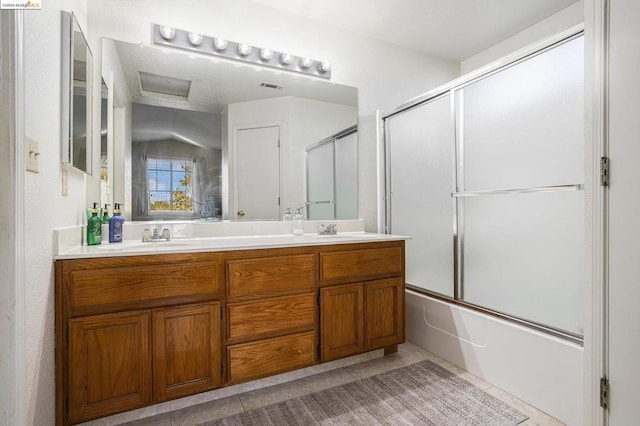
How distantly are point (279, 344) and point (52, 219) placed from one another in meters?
1.19

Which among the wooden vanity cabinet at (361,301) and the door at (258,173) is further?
the door at (258,173)

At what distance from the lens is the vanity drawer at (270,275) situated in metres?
1.62

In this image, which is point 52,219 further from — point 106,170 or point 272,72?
point 272,72

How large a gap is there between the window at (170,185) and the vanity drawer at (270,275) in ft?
2.17

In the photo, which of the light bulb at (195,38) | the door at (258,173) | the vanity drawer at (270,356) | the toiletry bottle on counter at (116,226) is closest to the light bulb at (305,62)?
the door at (258,173)

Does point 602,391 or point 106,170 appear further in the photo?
point 106,170

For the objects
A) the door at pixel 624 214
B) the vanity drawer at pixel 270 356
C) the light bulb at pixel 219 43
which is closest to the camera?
the door at pixel 624 214

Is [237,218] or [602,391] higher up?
[237,218]

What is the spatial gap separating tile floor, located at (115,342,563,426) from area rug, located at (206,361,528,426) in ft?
0.17

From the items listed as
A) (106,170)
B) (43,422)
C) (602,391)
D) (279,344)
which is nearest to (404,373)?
(279,344)

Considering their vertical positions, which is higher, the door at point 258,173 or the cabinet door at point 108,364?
the door at point 258,173

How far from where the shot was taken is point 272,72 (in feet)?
7.54

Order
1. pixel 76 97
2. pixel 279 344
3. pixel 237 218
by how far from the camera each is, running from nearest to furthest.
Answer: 1. pixel 76 97
2. pixel 279 344
3. pixel 237 218

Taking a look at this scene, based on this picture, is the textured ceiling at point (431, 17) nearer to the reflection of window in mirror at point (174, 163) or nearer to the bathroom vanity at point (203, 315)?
the reflection of window in mirror at point (174, 163)
